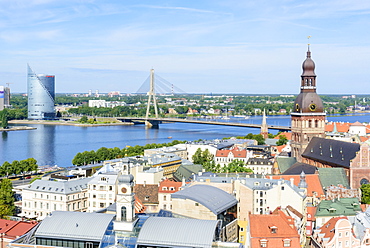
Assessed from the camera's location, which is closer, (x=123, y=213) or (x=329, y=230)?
(x=123, y=213)

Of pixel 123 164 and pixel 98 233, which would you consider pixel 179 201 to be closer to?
pixel 98 233

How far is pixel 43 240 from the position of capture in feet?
43.6

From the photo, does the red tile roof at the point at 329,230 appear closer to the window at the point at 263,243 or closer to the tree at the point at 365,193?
the window at the point at 263,243

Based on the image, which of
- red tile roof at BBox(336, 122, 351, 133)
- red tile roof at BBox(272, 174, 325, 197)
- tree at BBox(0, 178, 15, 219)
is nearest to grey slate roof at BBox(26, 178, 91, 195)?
tree at BBox(0, 178, 15, 219)

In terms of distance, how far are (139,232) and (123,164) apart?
42.2 ft

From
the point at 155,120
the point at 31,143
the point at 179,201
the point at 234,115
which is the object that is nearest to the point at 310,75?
the point at 179,201

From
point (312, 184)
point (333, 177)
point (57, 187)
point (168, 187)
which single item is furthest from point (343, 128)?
point (57, 187)

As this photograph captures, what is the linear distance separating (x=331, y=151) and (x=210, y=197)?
917cm

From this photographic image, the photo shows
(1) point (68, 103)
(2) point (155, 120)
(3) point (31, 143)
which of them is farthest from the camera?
(1) point (68, 103)

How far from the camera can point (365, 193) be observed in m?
20.8

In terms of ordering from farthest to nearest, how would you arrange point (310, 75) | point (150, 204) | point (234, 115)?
point (234, 115) < point (310, 75) < point (150, 204)

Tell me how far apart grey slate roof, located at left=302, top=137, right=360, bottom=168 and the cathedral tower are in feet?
1.47

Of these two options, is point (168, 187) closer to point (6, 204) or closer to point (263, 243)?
point (6, 204)

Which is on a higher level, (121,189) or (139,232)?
(121,189)
